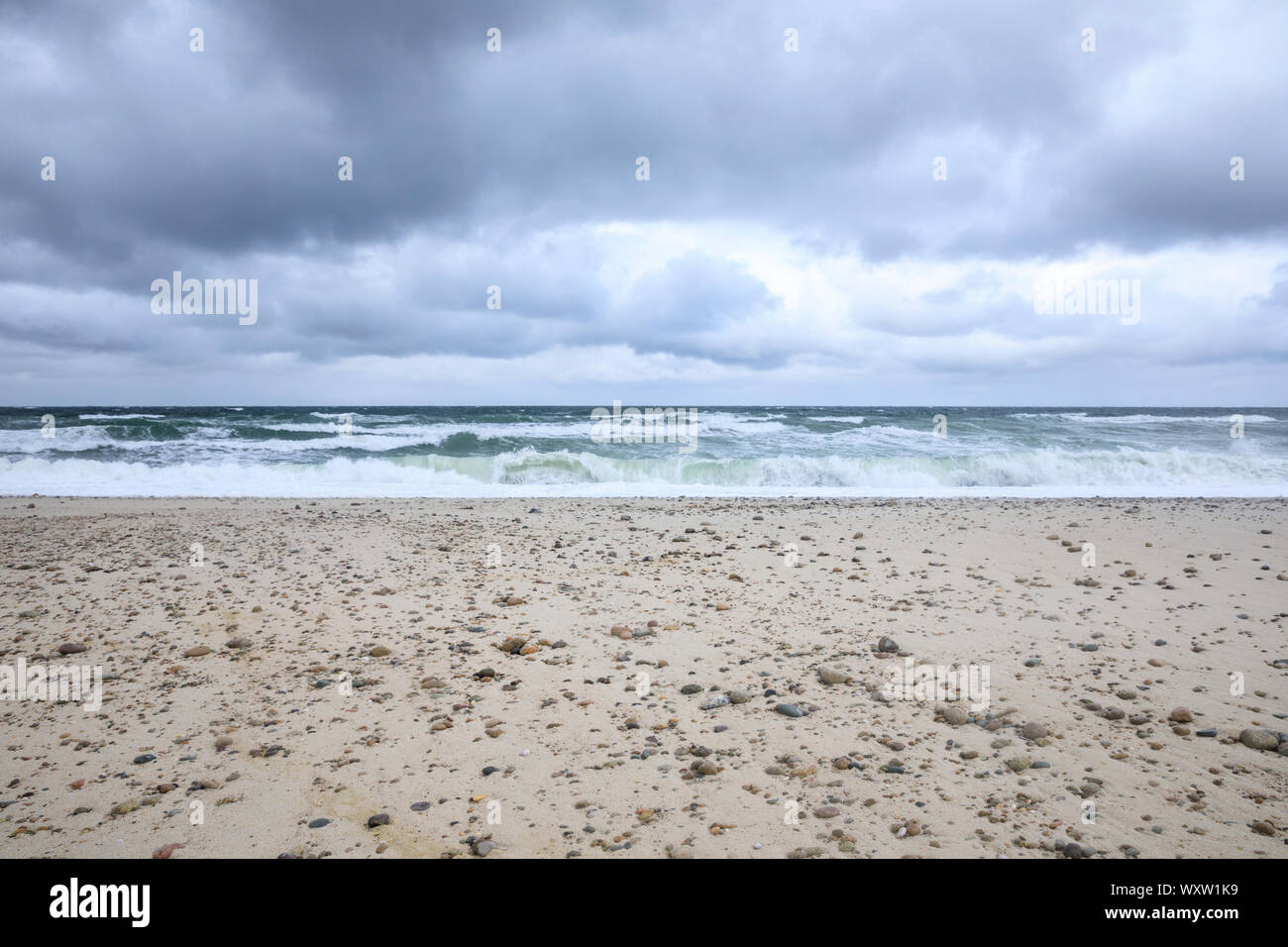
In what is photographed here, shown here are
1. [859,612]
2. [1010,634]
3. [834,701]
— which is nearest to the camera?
[834,701]

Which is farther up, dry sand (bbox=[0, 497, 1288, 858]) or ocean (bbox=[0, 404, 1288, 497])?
ocean (bbox=[0, 404, 1288, 497])

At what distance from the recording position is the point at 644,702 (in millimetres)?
4191

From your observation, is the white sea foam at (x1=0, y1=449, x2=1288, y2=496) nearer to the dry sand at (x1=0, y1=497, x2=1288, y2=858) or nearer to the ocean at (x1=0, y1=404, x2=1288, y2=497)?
the ocean at (x1=0, y1=404, x2=1288, y2=497)

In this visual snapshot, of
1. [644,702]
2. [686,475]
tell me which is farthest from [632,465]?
[644,702]

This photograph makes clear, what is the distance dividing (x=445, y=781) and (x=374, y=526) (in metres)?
7.23

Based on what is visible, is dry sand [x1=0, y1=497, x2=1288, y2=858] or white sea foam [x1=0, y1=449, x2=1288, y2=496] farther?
white sea foam [x1=0, y1=449, x2=1288, y2=496]

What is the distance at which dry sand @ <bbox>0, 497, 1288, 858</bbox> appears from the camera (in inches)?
118

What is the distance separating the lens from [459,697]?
4.32 m

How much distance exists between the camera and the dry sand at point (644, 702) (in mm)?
2988

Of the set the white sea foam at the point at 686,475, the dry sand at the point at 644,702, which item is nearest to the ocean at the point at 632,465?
the white sea foam at the point at 686,475

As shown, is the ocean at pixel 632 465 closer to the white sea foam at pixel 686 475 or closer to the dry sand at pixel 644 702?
the white sea foam at pixel 686 475

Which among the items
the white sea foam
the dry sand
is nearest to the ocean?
the white sea foam
